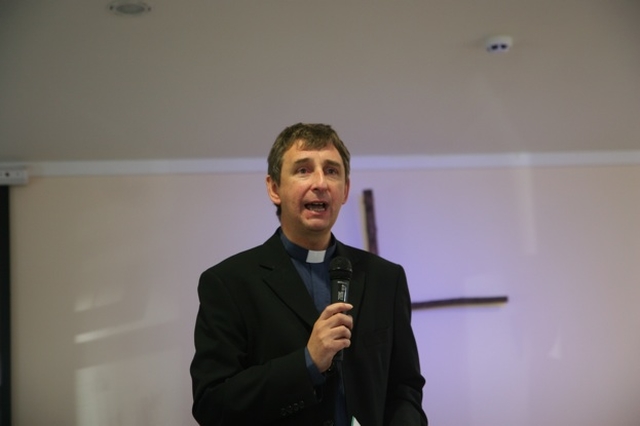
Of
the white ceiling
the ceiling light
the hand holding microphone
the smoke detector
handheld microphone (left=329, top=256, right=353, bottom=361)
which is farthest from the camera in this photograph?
the smoke detector

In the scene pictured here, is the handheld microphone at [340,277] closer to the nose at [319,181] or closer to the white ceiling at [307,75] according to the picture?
the nose at [319,181]

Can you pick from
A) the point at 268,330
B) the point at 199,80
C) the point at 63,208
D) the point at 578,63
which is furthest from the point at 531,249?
the point at 268,330

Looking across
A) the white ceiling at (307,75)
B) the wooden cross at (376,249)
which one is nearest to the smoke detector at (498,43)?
the white ceiling at (307,75)

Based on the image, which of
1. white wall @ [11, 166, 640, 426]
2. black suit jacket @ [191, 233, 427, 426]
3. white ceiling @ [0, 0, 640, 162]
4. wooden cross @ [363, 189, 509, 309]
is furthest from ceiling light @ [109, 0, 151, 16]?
wooden cross @ [363, 189, 509, 309]

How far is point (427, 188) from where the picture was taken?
495 centimetres

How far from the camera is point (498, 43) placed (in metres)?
2.95

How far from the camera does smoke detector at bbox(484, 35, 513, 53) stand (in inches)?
115

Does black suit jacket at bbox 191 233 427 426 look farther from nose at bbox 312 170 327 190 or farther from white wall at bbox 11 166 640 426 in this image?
white wall at bbox 11 166 640 426

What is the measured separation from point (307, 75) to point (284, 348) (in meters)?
1.97

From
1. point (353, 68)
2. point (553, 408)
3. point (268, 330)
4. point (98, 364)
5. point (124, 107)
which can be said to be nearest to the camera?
point (268, 330)

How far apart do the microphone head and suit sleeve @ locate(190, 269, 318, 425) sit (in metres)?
0.18

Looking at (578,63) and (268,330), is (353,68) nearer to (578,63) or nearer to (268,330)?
(578,63)

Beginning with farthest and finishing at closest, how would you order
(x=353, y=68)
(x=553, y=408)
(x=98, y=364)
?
(x=553, y=408), (x=98, y=364), (x=353, y=68)

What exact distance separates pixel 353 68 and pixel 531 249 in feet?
7.81
